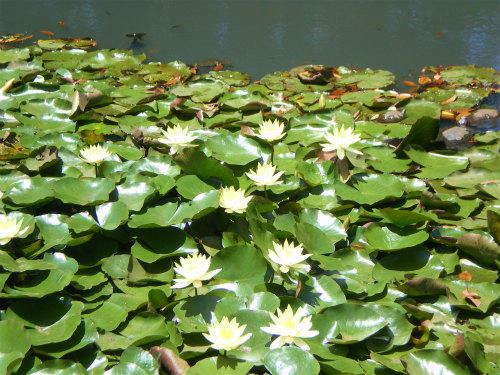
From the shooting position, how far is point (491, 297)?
187cm

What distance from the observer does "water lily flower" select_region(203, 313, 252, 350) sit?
1.45 metres

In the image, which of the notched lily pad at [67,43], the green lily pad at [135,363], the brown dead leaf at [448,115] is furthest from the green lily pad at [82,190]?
the notched lily pad at [67,43]

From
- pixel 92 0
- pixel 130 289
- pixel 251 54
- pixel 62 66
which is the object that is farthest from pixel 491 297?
pixel 92 0

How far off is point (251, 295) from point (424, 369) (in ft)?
1.90

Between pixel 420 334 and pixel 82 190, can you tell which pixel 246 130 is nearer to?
pixel 82 190

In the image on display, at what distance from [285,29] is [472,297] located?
12.2ft

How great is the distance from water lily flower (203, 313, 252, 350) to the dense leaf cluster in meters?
0.09

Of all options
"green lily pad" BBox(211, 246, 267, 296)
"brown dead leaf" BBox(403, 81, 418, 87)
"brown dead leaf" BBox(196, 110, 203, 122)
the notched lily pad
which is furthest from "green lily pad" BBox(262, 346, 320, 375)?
the notched lily pad

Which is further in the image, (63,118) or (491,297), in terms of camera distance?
(63,118)

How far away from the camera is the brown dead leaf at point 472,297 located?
1.86 m

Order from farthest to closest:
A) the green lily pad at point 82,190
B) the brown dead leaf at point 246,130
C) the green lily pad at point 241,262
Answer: the brown dead leaf at point 246,130
the green lily pad at point 82,190
the green lily pad at point 241,262

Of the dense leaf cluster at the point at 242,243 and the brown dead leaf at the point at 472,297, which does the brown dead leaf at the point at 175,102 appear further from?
the brown dead leaf at the point at 472,297

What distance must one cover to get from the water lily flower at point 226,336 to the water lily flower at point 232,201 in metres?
0.56

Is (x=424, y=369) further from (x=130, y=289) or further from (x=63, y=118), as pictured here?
(x=63, y=118)
